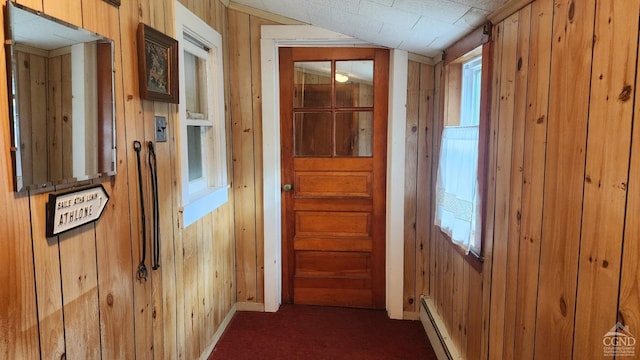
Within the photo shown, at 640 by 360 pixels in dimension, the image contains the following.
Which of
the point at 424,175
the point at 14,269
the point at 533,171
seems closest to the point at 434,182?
the point at 424,175

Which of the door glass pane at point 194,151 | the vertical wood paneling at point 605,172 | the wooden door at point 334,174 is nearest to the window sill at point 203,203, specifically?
the door glass pane at point 194,151

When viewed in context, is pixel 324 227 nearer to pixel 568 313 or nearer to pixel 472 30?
pixel 472 30

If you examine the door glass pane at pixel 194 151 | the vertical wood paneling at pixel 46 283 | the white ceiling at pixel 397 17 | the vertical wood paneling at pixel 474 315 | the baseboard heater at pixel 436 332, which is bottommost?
the baseboard heater at pixel 436 332

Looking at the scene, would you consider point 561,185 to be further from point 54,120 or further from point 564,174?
point 54,120

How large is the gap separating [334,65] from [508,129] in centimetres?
160

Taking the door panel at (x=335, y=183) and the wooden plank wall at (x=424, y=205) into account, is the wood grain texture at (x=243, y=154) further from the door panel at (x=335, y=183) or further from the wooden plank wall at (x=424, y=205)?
the wooden plank wall at (x=424, y=205)

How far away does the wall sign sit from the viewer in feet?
3.60

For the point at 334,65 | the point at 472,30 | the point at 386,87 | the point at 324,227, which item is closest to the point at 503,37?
the point at 472,30

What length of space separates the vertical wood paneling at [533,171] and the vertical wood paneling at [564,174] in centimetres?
4

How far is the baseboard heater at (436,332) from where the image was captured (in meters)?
2.18

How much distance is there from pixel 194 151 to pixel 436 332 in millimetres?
1822

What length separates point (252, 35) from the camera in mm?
2775

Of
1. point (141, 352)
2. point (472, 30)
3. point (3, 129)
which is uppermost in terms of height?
point (472, 30)

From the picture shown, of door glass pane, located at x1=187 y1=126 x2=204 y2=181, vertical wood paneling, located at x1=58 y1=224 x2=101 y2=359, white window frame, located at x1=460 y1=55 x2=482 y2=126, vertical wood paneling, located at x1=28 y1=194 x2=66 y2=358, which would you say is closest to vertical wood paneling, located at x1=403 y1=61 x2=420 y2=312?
white window frame, located at x1=460 y1=55 x2=482 y2=126
